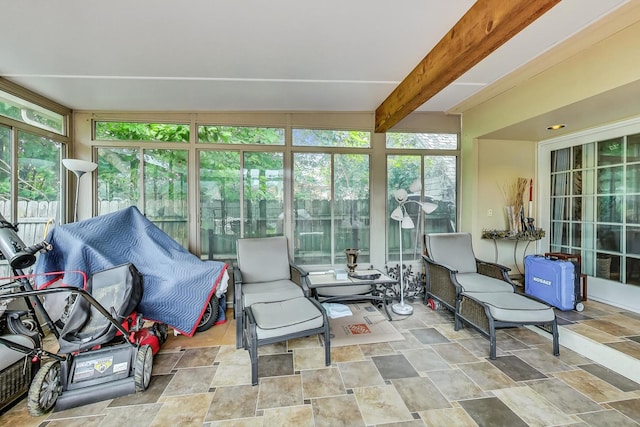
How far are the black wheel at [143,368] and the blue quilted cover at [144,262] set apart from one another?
0.61m

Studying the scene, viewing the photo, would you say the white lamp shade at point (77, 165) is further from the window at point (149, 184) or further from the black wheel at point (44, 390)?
the black wheel at point (44, 390)

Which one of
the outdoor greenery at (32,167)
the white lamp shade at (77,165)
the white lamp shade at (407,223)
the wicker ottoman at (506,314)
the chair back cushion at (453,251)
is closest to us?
the wicker ottoman at (506,314)

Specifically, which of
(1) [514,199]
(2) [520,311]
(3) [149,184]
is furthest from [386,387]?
(3) [149,184]

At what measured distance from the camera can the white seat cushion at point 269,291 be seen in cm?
284

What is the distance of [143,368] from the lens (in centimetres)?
209

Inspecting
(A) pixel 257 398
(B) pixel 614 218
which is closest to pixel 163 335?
(A) pixel 257 398

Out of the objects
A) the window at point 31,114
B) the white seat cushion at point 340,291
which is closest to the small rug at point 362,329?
the white seat cushion at point 340,291

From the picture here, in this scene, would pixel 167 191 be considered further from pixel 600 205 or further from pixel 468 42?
pixel 600 205

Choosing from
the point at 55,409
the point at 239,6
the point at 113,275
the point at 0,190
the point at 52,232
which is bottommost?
the point at 55,409

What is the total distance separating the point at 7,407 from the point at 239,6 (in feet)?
10.5

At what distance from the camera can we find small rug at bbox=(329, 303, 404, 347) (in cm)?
283

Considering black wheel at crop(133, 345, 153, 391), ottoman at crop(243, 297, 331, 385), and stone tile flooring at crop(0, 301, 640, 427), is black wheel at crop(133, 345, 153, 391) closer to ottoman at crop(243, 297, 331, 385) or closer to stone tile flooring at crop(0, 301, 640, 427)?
stone tile flooring at crop(0, 301, 640, 427)

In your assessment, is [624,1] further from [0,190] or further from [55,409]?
[0,190]

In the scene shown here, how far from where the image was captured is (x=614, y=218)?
11.3 ft
